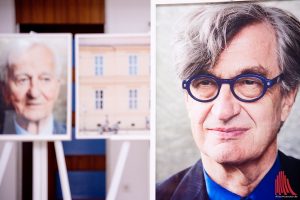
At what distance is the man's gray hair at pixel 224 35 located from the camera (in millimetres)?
1652

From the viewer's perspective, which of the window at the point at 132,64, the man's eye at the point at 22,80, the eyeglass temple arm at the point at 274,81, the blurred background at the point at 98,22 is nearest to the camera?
the eyeglass temple arm at the point at 274,81

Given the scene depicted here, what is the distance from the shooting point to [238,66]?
65.3 inches

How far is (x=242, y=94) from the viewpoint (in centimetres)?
166

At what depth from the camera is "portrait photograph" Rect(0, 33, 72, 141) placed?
7.46ft

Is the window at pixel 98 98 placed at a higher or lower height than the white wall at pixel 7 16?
lower

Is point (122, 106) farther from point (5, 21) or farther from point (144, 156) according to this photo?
point (5, 21)

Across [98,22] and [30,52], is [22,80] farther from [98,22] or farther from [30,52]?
[98,22]

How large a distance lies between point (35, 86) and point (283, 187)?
1549 mm

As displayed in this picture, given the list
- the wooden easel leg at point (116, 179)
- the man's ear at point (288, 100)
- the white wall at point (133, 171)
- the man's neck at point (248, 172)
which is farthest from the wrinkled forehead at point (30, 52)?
the white wall at point (133, 171)

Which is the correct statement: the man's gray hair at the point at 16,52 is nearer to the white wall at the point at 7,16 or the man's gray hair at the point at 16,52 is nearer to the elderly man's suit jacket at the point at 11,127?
the elderly man's suit jacket at the point at 11,127

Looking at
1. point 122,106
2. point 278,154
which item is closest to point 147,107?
point 122,106

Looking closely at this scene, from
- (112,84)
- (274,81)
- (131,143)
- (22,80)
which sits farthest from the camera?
(131,143)

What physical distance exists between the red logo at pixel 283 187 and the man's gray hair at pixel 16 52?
1438 mm

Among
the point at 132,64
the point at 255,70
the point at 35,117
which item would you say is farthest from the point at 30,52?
the point at 255,70
